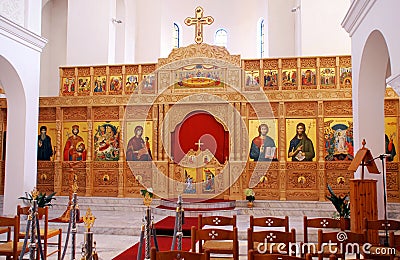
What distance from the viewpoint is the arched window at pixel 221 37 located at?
67.8 feet

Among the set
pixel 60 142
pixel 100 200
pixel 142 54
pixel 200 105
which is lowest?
pixel 100 200

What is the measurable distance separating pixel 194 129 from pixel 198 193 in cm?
225

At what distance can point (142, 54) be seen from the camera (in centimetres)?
1881

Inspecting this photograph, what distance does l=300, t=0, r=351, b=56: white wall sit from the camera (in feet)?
47.1

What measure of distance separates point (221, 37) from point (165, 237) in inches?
550

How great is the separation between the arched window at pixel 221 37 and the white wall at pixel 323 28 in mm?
6493

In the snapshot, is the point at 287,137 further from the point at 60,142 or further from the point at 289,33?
the point at 60,142

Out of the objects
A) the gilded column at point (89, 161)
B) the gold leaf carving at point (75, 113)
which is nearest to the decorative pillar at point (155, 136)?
the gilded column at point (89, 161)

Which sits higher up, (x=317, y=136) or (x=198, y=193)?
(x=317, y=136)

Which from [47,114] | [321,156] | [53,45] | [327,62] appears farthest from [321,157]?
[53,45]

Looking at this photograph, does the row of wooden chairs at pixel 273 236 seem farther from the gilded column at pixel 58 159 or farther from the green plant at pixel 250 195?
the gilded column at pixel 58 159

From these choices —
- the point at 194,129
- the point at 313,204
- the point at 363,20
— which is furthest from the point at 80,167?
the point at 363,20

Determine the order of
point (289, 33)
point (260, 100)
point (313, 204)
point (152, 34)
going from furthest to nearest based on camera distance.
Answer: point (152, 34)
point (289, 33)
point (260, 100)
point (313, 204)

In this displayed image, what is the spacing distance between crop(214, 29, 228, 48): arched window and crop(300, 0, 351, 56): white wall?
6.49 metres
